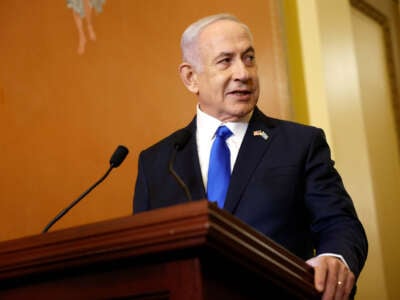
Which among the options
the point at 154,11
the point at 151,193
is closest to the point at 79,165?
the point at 154,11

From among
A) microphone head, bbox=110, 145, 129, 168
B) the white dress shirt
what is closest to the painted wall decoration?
the white dress shirt

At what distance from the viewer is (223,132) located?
229 cm

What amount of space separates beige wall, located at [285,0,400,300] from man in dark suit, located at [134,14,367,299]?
0.53 metres

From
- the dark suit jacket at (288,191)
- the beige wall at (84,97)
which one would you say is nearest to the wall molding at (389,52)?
the beige wall at (84,97)

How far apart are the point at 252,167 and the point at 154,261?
2.89 ft

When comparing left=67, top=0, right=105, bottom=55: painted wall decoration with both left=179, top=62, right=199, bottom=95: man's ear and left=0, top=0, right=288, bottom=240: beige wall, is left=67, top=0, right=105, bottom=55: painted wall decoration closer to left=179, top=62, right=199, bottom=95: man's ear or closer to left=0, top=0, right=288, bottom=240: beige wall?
left=0, top=0, right=288, bottom=240: beige wall

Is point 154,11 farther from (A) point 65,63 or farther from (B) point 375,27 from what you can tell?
(B) point 375,27

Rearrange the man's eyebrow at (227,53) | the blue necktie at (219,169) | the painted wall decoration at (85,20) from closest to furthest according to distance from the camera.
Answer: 1. the blue necktie at (219,169)
2. the man's eyebrow at (227,53)
3. the painted wall decoration at (85,20)

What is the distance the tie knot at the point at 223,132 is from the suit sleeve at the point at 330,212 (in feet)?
0.88

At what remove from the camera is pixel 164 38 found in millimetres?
3213

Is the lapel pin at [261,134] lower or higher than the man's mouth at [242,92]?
lower

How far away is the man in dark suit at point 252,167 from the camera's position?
6.44 ft

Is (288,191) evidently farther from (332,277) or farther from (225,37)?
(225,37)

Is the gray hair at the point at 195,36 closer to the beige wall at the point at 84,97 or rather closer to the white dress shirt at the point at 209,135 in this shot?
the white dress shirt at the point at 209,135
